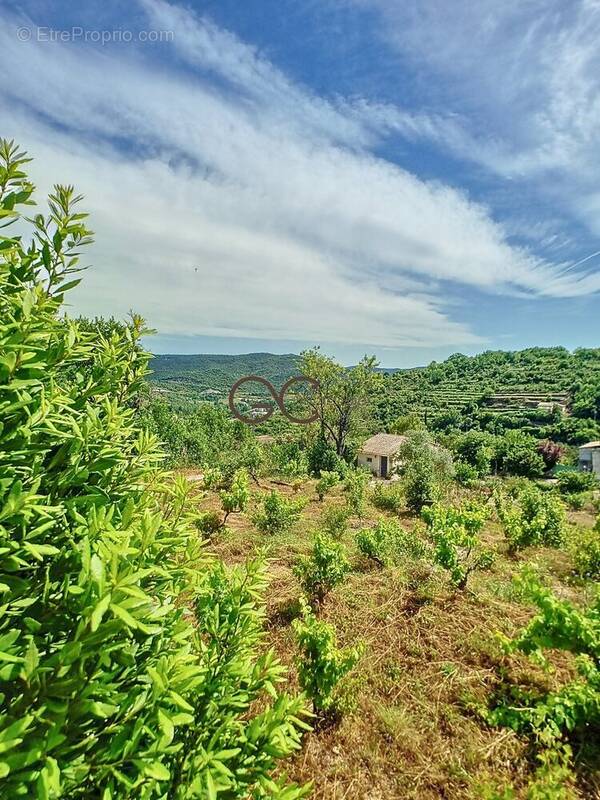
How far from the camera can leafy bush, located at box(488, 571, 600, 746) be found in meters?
3.21

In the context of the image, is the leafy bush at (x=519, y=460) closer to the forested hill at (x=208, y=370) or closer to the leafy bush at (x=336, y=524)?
the leafy bush at (x=336, y=524)

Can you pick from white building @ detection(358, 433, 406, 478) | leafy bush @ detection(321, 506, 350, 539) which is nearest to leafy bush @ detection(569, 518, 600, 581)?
leafy bush @ detection(321, 506, 350, 539)

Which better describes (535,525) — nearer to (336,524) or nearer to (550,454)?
(336,524)

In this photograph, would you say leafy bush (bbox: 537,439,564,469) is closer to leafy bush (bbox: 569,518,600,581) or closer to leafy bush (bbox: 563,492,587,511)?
leafy bush (bbox: 563,492,587,511)

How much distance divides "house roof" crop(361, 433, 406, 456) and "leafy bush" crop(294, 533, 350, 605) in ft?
105

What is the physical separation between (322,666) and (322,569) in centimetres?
217

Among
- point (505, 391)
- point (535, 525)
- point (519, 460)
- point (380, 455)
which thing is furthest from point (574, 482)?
point (505, 391)

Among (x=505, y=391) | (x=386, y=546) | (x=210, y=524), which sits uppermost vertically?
(x=505, y=391)

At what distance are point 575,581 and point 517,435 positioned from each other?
1788 inches

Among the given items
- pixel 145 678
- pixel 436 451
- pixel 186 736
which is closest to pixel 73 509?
pixel 145 678

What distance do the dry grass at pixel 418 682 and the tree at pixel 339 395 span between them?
19.9m

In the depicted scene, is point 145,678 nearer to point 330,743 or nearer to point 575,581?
point 330,743

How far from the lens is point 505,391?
75375 mm

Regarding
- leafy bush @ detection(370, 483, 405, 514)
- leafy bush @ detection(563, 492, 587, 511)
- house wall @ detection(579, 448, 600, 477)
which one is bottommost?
house wall @ detection(579, 448, 600, 477)
